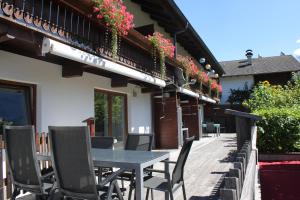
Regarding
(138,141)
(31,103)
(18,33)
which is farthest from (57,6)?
(138,141)

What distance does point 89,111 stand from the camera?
26.9 ft

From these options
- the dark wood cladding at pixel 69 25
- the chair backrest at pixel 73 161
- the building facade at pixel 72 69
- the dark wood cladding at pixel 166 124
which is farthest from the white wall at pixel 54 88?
the dark wood cladding at pixel 166 124

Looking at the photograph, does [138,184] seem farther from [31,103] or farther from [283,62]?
[283,62]

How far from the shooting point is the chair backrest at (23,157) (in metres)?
3.50

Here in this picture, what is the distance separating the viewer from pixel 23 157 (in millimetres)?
3594

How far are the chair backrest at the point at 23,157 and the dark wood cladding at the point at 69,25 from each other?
5.03 feet

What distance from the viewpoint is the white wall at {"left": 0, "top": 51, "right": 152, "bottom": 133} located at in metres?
5.81

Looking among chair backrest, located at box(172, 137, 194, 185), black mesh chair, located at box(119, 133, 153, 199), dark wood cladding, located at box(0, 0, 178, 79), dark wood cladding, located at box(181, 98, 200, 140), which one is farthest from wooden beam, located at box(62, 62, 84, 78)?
dark wood cladding, located at box(181, 98, 200, 140)

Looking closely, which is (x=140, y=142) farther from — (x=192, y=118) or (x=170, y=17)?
(x=192, y=118)

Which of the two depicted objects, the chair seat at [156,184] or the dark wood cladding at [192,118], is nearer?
the chair seat at [156,184]

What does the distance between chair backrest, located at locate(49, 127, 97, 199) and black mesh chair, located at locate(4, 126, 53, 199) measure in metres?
0.35

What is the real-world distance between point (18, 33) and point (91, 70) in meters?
3.51

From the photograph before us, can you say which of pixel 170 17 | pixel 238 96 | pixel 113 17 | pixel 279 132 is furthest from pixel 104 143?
pixel 238 96

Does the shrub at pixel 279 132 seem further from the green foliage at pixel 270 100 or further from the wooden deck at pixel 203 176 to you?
the green foliage at pixel 270 100
